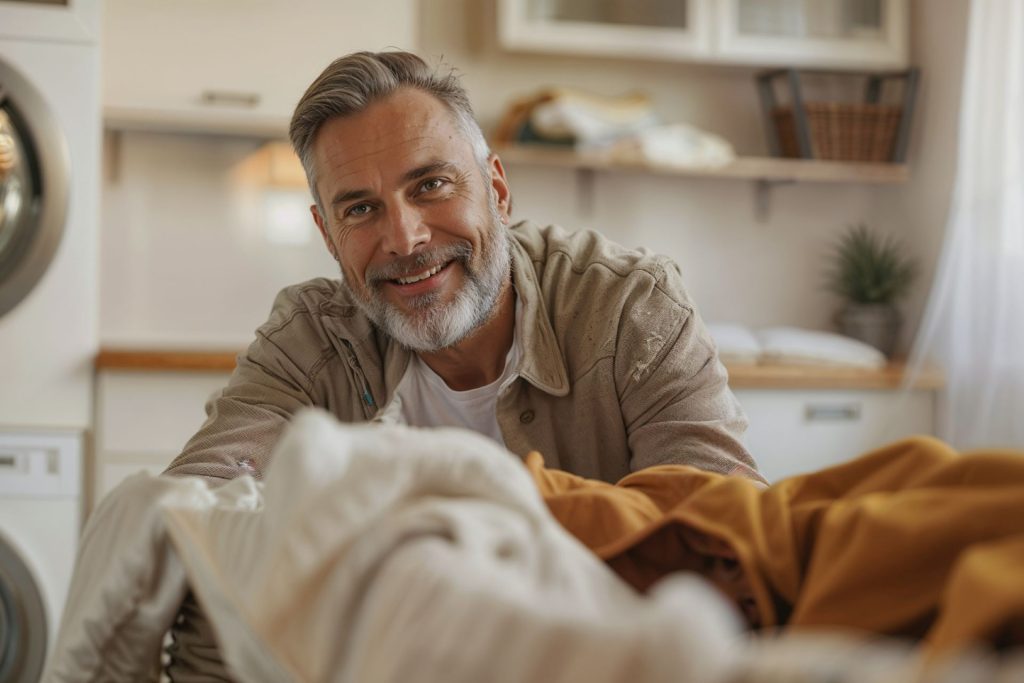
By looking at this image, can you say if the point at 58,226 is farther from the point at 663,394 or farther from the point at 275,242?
the point at 663,394

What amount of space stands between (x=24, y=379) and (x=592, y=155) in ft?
5.20

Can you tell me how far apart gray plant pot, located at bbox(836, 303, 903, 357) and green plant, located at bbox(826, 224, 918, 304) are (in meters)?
0.03

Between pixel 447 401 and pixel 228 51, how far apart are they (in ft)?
5.44

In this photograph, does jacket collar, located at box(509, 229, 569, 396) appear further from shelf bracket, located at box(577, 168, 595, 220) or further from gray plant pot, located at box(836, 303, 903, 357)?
gray plant pot, located at box(836, 303, 903, 357)

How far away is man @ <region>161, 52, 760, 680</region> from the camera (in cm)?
163

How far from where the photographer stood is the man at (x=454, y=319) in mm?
1626

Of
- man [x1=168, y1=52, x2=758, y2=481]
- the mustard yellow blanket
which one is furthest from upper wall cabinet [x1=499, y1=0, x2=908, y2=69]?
the mustard yellow blanket

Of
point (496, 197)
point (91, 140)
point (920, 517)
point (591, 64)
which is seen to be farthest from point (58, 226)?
point (920, 517)

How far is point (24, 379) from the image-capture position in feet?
9.10

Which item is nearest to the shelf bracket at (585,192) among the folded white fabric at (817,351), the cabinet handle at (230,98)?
the folded white fabric at (817,351)

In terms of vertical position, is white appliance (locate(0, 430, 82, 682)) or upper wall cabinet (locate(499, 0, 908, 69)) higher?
upper wall cabinet (locate(499, 0, 908, 69))

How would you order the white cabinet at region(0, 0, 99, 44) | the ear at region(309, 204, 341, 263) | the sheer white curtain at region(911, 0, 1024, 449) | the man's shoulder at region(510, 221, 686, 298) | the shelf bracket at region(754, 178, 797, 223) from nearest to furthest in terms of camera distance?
1. the man's shoulder at region(510, 221, 686, 298)
2. the ear at region(309, 204, 341, 263)
3. the white cabinet at region(0, 0, 99, 44)
4. the sheer white curtain at region(911, 0, 1024, 449)
5. the shelf bracket at region(754, 178, 797, 223)

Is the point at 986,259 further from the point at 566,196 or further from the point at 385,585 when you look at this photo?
the point at 385,585

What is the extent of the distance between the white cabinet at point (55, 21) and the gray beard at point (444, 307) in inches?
54.3
